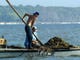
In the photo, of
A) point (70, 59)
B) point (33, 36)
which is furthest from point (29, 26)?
point (70, 59)

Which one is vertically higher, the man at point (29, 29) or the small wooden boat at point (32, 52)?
the man at point (29, 29)

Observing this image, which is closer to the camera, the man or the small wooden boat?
the small wooden boat

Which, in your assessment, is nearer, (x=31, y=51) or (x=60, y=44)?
(x=31, y=51)

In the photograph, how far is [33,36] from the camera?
22281mm

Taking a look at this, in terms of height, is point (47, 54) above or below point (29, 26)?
below

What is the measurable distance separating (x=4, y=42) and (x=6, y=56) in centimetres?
102

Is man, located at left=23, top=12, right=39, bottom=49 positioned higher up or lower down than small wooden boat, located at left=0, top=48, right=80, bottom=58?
higher up

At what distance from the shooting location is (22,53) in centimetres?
2095

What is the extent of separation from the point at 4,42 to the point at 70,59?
3.28m

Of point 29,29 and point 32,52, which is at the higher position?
point 29,29

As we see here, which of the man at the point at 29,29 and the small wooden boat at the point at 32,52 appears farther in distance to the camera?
the man at the point at 29,29

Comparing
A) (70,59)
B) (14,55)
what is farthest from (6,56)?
(70,59)

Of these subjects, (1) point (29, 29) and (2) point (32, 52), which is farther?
(1) point (29, 29)

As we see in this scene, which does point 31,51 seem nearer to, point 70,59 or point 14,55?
point 14,55
